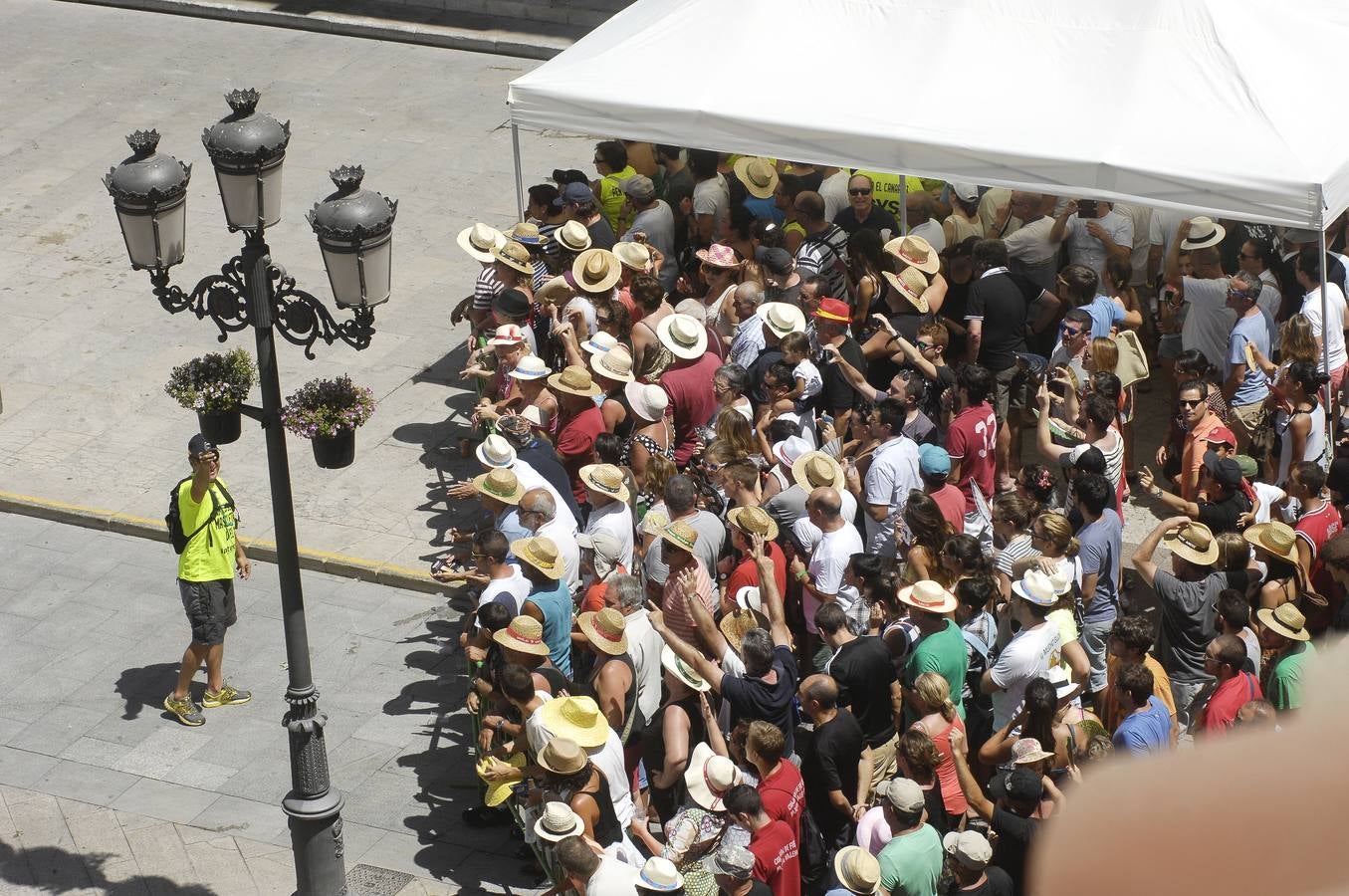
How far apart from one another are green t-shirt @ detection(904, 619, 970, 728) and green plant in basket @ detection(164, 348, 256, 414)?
3.50 m

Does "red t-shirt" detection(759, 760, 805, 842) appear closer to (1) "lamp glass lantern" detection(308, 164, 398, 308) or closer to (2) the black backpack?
(1) "lamp glass lantern" detection(308, 164, 398, 308)

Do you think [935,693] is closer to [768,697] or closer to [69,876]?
[768,697]

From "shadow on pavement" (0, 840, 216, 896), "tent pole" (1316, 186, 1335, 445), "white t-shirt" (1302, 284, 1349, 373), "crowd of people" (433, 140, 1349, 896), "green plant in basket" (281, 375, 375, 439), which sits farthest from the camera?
"white t-shirt" (1302, 284, 1349, 373)

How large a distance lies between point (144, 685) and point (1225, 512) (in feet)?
22.8

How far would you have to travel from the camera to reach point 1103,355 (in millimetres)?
9773

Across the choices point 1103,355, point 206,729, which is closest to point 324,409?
point 206,729

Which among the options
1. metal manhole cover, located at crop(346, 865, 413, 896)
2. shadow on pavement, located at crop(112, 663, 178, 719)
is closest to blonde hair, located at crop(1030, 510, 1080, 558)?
metal manhole cover, located at crop(346, 865, 413, 896)

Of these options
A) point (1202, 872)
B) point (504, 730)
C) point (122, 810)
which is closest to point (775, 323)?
point (504, 730)

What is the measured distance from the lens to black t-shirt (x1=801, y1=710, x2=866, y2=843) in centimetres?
720

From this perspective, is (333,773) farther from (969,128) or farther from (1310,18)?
(1310,18)

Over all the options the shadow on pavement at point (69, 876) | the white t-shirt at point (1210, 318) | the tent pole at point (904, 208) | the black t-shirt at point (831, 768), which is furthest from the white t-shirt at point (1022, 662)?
the tent pole at point (904, 208)

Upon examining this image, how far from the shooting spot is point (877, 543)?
896 centimetres

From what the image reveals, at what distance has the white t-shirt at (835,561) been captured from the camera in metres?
8.29

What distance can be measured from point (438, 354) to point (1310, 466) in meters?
8.79
